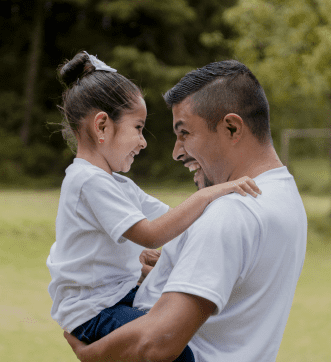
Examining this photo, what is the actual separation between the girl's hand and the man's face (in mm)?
121

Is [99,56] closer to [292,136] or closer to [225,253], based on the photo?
[292,136]

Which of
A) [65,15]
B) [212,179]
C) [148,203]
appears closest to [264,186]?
[212,179]

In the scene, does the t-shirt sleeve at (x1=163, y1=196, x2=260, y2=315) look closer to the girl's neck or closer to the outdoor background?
the girl's neck

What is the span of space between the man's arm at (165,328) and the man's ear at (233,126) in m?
0.59

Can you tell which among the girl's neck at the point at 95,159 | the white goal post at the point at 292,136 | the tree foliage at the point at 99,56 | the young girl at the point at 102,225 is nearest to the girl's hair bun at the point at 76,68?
the young girl at the point at 102,225

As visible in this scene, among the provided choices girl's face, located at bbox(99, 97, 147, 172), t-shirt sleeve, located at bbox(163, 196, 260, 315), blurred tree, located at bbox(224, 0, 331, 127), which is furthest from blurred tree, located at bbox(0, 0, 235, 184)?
t-shirt sleeve, located at bbox(163, 196, 260, 315)

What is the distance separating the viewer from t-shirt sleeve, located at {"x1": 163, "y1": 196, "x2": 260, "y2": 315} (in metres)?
1.44

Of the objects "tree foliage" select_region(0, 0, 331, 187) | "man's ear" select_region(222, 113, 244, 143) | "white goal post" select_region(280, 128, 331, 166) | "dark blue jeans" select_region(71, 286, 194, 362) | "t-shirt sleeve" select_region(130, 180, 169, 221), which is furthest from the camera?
"tree foliage" select_region(0, 0, 331, 187)

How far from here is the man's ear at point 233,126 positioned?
175 cm

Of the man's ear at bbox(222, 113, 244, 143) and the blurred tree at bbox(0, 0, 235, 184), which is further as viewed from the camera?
the blurred tree at bbox(0, 0, 235, 184)

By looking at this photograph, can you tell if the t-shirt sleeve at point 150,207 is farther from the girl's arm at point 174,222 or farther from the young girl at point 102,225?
the girl's arm at point 174,222

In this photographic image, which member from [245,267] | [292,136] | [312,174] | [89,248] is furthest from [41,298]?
[312,174]

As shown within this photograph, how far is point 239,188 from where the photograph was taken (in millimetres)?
1607

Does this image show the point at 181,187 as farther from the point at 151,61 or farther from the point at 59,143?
the point at 59,143
